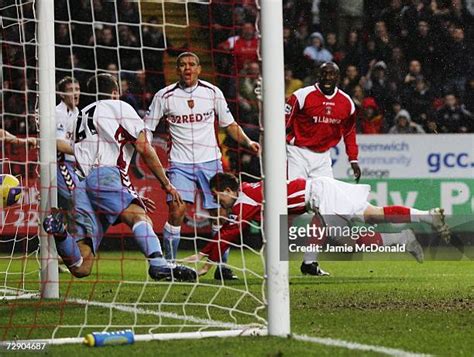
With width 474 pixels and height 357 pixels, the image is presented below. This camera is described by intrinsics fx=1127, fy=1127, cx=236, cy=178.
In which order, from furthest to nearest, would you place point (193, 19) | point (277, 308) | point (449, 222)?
point (449, 222), point (193, 19), point (277, 308)

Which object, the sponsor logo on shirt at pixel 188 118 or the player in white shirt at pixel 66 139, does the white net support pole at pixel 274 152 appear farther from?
the sponsor logo on shirt at pixel 188 118

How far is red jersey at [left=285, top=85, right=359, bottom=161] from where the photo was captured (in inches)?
493

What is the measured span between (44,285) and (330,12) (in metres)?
9.12

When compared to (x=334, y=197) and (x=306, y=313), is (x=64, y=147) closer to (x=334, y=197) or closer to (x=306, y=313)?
(x=334, y=197)

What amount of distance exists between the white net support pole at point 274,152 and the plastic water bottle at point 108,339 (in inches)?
30.5

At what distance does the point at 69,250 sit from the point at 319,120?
463cm

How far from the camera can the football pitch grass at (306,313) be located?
5.84 meters

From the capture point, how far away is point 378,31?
1684 centimetres

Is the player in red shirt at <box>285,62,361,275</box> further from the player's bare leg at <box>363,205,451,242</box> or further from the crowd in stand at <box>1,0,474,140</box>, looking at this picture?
the crowd in stand at <box>1,0,474,140</box>

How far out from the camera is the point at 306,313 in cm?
758

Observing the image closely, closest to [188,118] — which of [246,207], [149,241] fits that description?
[246,207]

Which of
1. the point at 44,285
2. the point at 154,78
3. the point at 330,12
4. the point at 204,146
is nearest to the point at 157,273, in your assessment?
the point at 44,285

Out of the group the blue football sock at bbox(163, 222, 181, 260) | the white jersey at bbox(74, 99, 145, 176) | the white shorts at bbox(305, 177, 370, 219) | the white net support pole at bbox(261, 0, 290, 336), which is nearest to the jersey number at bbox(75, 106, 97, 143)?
the white jersey at bbox(74, 99, 145, 176)

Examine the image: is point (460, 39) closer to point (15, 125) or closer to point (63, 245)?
point (15, 125)
